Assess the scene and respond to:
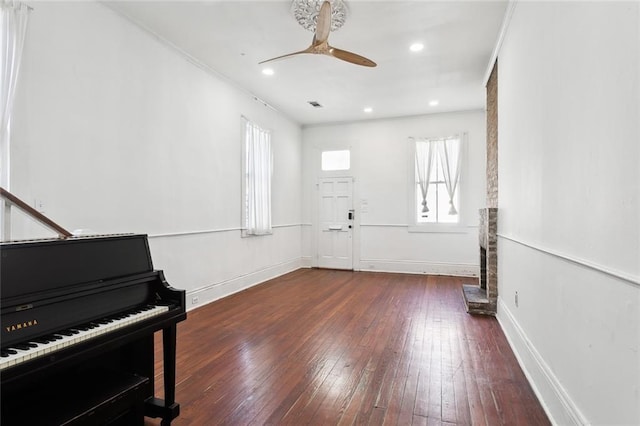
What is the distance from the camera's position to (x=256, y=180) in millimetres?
5707

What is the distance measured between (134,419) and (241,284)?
360 centimetres

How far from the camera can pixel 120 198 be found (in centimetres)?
341

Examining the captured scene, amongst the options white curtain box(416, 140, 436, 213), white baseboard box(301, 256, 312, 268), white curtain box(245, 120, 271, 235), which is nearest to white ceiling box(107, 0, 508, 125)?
white curtain box(245, 120, 271, 235)

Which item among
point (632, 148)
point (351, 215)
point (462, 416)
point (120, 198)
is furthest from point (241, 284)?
point (632, 148)

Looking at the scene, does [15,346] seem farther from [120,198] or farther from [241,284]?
[241,284]

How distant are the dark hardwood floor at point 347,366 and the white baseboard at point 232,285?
0.17m

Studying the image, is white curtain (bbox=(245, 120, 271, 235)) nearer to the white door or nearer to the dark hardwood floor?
the dark hardwood floor

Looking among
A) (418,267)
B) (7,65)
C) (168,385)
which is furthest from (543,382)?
(418,267)

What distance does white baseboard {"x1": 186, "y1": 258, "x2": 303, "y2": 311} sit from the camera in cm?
441

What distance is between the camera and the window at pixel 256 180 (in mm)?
5480

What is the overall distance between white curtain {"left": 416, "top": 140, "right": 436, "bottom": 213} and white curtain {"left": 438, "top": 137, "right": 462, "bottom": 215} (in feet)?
0.73

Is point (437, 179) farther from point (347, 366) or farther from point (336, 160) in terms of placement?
A: point (347, 366)

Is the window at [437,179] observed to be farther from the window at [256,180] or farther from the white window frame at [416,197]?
the window at [256,180]

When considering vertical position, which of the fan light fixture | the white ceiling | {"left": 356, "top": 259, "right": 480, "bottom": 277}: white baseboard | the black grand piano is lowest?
{"left": 356, "top": 259, "right": 480, "bottom": 277}: white baseboard
